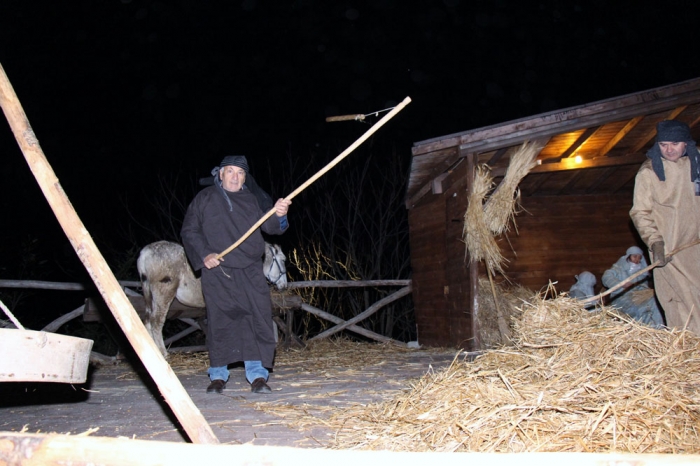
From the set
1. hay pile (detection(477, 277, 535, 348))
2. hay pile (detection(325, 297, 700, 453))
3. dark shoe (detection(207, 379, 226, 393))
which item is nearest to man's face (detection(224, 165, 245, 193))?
dark shoe (detection(207, 379, 226, 393))

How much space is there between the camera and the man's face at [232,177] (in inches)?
167

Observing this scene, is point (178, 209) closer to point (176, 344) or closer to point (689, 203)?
point (176, 344)

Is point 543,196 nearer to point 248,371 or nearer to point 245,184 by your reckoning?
point 245,184

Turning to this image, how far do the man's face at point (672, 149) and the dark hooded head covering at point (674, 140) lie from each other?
0.03 m

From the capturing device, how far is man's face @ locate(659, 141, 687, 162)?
13.3 feet

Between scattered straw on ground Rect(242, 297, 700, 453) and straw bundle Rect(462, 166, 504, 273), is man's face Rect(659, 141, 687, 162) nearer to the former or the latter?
scattered straw on ground Rect(242, 297, 700, 453)

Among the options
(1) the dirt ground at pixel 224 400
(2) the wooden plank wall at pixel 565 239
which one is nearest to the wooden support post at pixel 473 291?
(1) the dirt ground at pixel 224 400

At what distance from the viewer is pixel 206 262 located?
12.9 feet

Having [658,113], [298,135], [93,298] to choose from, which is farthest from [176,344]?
[298,135]

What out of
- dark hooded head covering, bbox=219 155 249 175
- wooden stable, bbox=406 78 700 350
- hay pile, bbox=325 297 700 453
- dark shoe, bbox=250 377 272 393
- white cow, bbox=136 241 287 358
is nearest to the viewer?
hay pile, bbox=325 297 700 453

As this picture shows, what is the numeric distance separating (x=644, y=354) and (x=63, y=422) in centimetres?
298

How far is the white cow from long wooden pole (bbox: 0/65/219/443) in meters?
4.54

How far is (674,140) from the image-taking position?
399 centimetres

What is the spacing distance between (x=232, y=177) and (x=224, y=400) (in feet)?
5.30
